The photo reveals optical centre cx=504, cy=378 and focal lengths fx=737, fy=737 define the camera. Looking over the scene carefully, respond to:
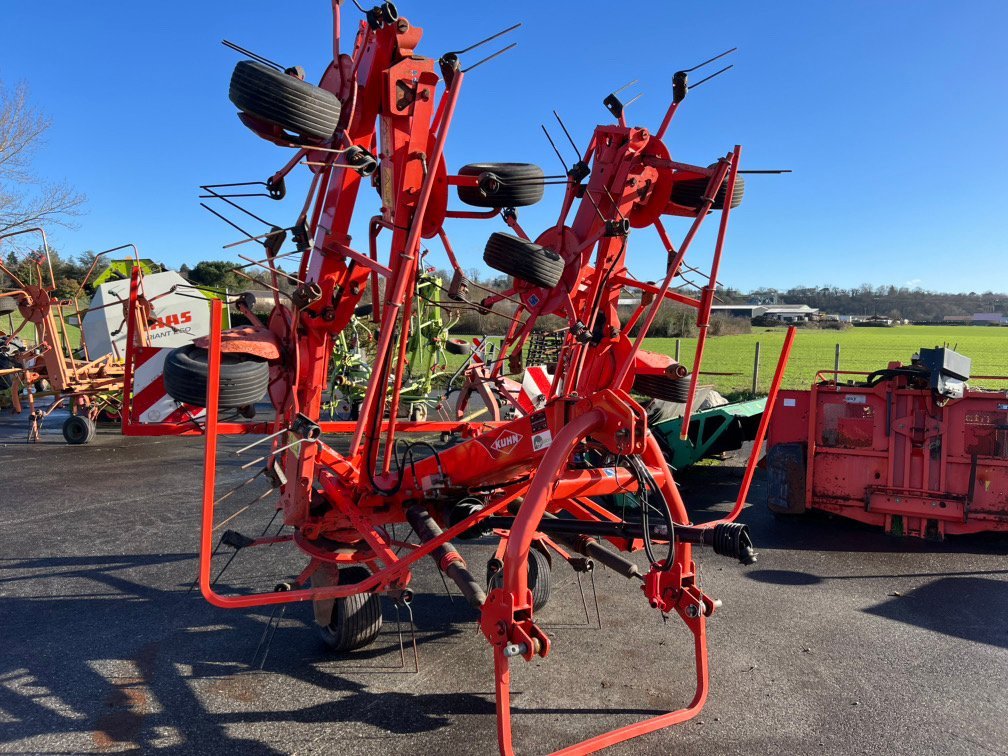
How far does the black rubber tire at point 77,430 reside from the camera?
1148cm

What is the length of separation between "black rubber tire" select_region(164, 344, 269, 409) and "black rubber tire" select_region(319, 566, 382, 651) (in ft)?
4.40

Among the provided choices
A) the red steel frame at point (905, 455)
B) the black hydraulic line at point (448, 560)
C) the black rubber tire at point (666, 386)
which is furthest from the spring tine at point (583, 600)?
the red steel frame at point (905, 455)

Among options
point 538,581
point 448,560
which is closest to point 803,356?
point 538,581

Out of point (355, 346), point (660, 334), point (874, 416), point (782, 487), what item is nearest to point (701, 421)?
point (782, 487)

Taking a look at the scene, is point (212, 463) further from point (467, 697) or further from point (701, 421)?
point (701, 421)

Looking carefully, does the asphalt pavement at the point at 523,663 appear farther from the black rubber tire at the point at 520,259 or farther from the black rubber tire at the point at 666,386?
the black rubber tire at the point at 520,259

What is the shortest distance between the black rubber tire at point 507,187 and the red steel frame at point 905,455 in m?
4.14

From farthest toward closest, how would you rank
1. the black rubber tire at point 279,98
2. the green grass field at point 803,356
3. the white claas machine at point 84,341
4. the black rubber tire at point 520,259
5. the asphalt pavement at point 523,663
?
the green grass field at point 803,356 < the white claas machine at point 84,341 < the black rubber tire at point 520,259 < the asphalt pavement at point 523,663 < the black rubber tire at point 279,98

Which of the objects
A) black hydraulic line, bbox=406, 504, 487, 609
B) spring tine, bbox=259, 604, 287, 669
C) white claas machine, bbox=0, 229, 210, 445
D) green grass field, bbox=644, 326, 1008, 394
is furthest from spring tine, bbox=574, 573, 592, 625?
green grass field, bbox=644, 326, 1008, 394

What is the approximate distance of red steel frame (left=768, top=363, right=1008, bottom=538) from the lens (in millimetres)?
6309

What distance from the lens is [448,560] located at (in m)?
3.55

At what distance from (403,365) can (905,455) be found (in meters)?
5.10

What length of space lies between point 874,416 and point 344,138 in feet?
17.8

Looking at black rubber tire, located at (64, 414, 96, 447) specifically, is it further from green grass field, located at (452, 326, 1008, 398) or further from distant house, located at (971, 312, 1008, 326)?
distant house, located at (971, 312, 1008, 326)
